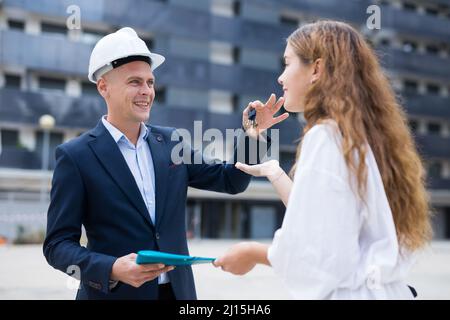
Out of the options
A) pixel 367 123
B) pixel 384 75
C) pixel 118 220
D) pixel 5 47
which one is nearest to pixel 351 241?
pixel 367 123

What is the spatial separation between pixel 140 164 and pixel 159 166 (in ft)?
0.29

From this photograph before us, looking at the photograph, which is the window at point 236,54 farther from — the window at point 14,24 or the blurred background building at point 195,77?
the window at point 14,24

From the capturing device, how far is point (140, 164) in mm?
2529

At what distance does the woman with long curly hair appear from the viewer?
5.06 ft

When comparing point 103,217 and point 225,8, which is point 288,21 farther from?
point 103,217

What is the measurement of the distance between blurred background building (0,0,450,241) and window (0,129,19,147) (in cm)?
5

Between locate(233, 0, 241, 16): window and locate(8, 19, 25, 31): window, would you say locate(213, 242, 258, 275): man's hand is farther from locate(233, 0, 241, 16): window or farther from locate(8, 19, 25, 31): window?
locate(233, 0, 241, 16): window

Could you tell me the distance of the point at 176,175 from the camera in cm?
263

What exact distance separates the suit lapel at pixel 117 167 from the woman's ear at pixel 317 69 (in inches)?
39.0

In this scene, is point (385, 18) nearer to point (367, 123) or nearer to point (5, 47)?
point (5, 47)

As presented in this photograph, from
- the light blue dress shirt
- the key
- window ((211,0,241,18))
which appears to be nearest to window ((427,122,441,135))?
window ((211,0,241,18))

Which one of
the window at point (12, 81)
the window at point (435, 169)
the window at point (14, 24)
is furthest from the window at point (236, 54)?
the window at point (435, 169)
